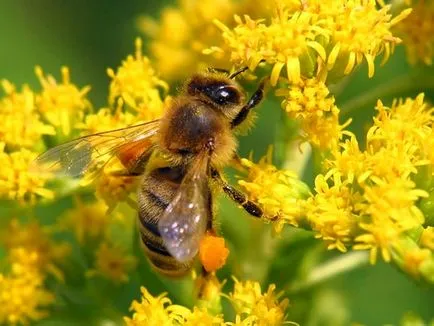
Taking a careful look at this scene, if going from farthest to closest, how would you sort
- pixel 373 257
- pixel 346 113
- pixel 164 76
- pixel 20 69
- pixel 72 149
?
pixel 20 69
pixel 164 76
pixel 346 113
pixel 72 149
pixel 373 257

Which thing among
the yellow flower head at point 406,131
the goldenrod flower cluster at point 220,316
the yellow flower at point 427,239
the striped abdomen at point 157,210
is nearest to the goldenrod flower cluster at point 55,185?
the striped abdomen at point 157,210

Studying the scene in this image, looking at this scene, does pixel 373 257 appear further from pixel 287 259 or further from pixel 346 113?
pixel 346 113

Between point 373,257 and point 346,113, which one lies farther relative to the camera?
point 346,113

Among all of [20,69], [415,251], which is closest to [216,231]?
[415,251]

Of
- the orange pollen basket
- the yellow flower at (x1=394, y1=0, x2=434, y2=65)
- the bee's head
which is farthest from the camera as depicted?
the yellow flower at (x1=394, y1=0, x2=434, y2=65)

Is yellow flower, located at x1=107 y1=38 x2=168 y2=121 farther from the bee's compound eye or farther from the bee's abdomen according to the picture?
the bee's abdomen

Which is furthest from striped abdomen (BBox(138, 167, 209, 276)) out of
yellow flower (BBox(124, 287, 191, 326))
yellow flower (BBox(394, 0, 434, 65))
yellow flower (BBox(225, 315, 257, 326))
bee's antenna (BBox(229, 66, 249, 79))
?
yellow flower (BBox(394, 0, 434, 65))
